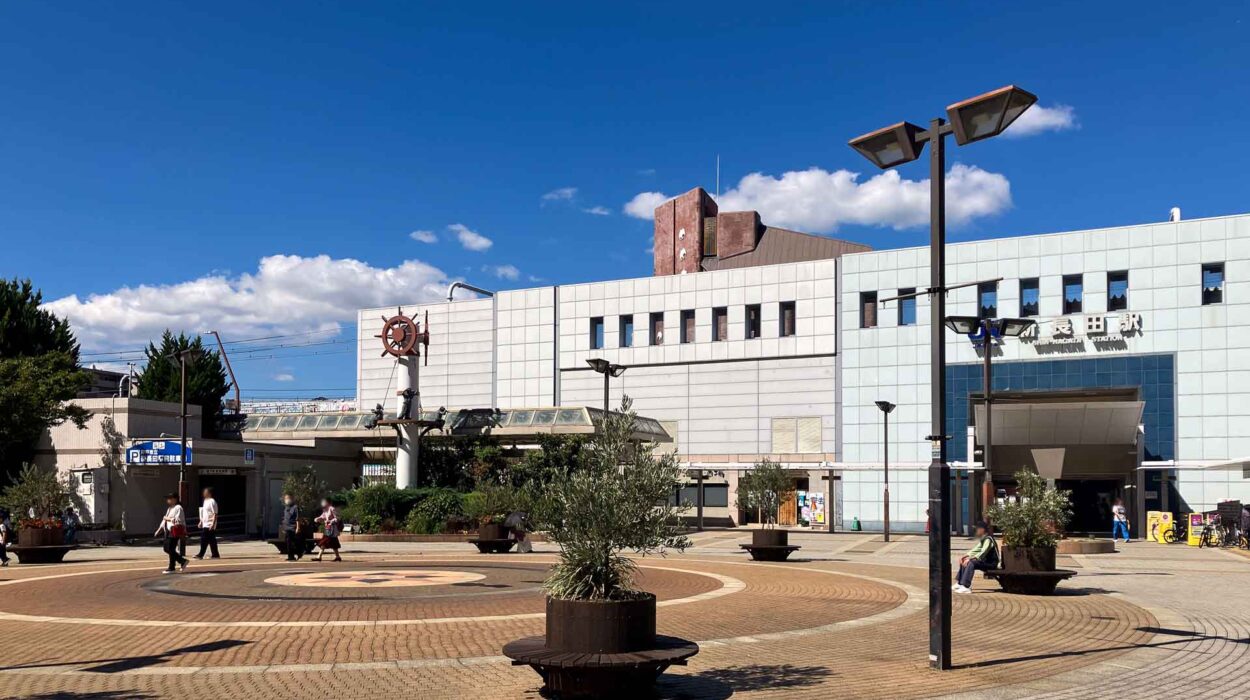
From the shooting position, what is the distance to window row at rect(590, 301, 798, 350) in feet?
193

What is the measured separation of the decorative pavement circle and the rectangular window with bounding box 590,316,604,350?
1615 inches

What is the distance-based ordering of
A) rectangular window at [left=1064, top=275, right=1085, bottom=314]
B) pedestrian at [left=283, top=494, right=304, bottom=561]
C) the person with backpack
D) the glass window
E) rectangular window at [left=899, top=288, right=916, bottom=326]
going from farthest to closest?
the glass window, rectangular window at [left=899, top=288, right=916, bottom=326], rectangular window at [left=1064, top=275, right=1085, bottom=314], pedestrian at [left=283, top=494, right=304, bottom=561], the person with backpack

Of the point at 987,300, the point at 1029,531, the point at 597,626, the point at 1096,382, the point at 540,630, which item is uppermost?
the point at 987,300

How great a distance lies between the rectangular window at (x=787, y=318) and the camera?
58625mm

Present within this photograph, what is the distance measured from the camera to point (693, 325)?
6197 centimetres

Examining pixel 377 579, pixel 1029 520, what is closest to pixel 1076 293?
pixel 1029 520

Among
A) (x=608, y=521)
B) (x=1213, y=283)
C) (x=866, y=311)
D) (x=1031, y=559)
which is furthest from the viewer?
(x=866, y=311)

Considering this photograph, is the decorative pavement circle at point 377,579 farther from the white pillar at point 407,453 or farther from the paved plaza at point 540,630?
the white pillar at point 407,453

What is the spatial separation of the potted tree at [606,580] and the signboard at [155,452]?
34.6m

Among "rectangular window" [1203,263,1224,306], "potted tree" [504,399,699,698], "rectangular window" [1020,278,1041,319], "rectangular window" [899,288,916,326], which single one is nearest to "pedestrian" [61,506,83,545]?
"potted tree" [504,399,699,698]

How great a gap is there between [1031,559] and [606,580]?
1212 centimetres

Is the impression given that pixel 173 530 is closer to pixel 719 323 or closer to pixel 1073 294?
pixel 719 323

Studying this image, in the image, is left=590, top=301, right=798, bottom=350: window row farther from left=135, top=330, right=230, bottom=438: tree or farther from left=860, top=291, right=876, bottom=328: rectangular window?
left=135, top=330, right=230, bottom=438: tree

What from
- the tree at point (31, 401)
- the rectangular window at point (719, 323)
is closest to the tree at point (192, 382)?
the tree at point (31, 401)
